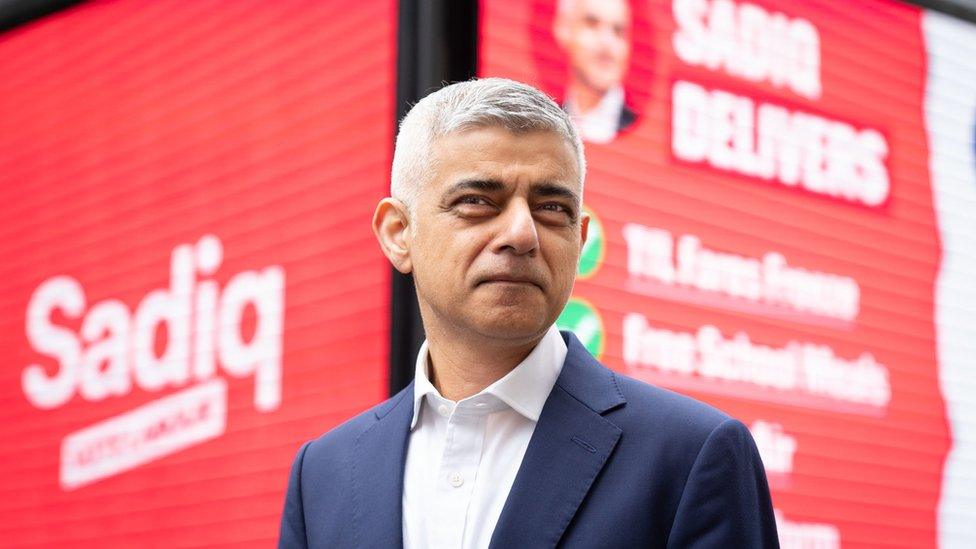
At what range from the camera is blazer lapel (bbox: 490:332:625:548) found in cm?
151

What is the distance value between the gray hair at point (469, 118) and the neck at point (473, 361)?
181 mm

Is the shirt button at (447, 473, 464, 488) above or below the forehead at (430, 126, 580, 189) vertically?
below

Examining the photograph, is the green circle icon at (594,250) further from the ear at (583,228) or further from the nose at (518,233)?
the nose at (518,233)

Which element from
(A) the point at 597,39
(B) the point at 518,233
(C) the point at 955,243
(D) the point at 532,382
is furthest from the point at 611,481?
(C) the point at 955,243

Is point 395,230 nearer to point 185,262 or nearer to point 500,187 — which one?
point 500,187

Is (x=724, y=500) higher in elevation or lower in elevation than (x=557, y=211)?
lower

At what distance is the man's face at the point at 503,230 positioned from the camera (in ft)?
5.04

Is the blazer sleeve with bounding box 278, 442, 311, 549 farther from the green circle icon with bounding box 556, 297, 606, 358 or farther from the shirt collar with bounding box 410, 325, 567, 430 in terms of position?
the green circle icon with bounding box 556, 297, 606, 358

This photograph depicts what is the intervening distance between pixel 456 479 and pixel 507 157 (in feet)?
1.27

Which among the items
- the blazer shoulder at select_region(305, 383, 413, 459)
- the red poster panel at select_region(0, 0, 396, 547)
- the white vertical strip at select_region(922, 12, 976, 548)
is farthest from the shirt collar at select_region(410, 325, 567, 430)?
the white vertical strip at select_region(922, 12, 976, 548)

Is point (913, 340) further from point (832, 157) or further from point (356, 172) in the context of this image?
point (356, 172)

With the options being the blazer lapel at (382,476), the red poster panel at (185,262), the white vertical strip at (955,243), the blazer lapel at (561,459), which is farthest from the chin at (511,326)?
the white vertical strip at (955,243)

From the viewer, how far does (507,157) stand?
156 cm

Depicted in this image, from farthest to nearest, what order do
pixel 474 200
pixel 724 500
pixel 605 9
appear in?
pixel 605 9, pixel 474 200, pixel 724 500
